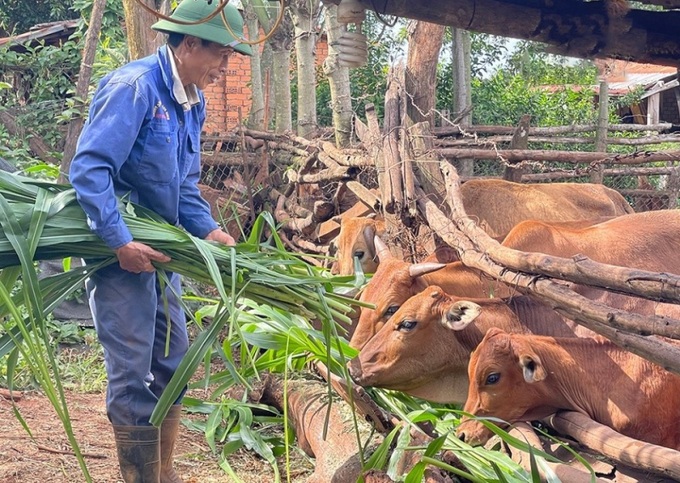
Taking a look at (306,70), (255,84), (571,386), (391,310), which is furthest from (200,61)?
(255,84)

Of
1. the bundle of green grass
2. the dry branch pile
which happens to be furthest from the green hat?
the dry branch pile

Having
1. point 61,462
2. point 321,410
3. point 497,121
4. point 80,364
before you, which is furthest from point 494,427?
point 497,121

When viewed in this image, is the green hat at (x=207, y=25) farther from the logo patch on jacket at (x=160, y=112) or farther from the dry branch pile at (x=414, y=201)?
the dry branch pile at (x=414, y=201)

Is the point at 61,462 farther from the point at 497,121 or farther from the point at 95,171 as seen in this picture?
the point at 497,121

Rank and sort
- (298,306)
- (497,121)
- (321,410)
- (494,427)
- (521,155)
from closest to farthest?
(494,427), (298,306), (321,410), (521,155), (497,121)

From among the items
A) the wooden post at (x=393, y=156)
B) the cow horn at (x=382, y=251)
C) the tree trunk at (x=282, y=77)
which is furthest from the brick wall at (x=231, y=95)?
the cow horn at (x=382, y=251)

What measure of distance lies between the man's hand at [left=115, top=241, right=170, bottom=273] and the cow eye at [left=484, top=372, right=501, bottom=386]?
5.23 feet

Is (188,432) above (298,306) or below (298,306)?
below

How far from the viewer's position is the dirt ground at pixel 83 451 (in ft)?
15.0

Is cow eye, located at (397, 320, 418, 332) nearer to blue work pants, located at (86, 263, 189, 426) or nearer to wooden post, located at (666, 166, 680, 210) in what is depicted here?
blue work pants, located at (86, 263, 189, 426)

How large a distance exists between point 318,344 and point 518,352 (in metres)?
0.98

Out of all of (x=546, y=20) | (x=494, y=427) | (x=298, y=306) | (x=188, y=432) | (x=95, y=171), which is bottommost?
(x=188, y=432)

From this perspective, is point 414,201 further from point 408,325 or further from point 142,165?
point 142,165

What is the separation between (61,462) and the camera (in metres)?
4.72
